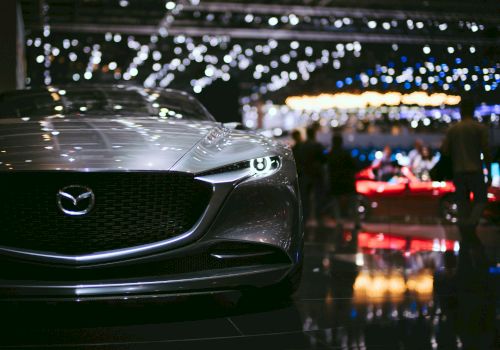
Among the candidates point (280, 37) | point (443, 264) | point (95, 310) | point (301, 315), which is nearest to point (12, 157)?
point (95, 310)

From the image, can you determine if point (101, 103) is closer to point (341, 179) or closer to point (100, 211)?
point (100, 211)

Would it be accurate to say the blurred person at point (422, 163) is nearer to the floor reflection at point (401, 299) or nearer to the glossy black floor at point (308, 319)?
the floor reflection at point (401, 299)

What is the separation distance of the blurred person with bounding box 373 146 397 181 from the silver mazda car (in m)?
11.4

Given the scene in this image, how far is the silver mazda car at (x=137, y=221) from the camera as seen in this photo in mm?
3523

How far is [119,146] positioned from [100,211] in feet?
1.34

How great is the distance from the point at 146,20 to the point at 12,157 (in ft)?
70.3

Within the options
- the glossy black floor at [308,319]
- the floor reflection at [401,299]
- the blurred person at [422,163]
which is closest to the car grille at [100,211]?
the glossy black floor at [308,319]

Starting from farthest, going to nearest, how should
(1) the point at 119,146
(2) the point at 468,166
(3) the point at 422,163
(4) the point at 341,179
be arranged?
(3) the point at 422,163 < (4) the point at 341,179 < (2) the point at 468,166 < (1) the point at 119,146

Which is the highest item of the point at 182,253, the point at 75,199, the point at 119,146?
the point at 119,146

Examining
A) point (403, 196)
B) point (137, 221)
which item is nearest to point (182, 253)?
point (137, 221)

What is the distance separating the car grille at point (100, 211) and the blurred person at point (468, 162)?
19.2ft

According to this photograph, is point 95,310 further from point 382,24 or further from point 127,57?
point 127,57

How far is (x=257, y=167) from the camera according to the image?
3.90 m

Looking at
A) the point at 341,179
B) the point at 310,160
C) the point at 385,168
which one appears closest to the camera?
the point at 341,179
